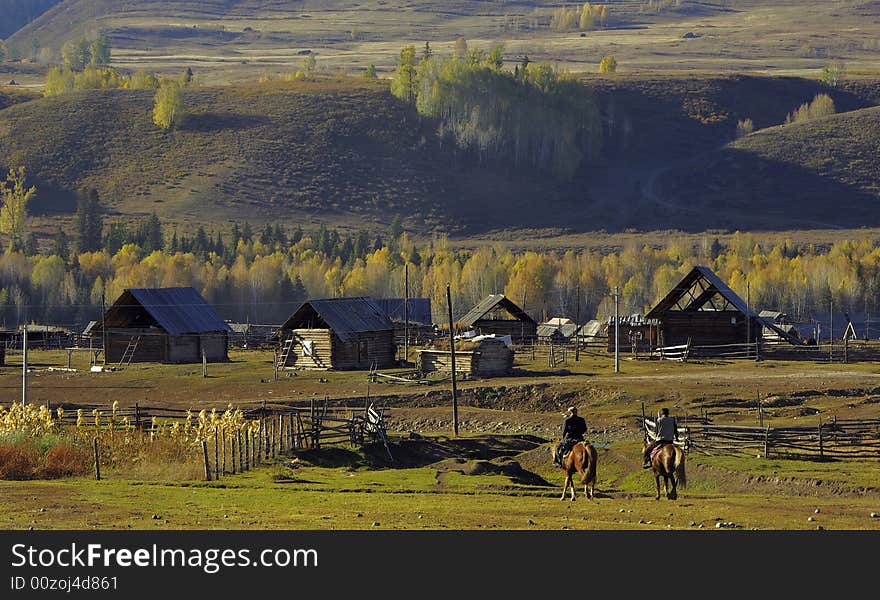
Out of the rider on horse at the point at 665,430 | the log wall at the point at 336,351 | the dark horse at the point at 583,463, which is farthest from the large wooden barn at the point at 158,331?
the rider on horse at the point at 665,430

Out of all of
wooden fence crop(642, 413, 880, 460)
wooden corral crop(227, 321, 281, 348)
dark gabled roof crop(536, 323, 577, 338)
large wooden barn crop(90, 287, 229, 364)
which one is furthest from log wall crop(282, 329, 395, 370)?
wooden fence crop(642, 413, 880, 460)

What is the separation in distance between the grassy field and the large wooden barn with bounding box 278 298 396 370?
6.39 ft

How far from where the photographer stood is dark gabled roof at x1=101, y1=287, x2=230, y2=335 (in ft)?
261

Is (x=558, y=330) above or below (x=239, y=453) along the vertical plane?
above

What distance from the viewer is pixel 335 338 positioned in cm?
7444

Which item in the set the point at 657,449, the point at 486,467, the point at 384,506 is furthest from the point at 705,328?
the point at 384,506

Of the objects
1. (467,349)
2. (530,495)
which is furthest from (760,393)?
(530,495)

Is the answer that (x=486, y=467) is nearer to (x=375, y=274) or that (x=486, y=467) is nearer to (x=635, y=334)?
(x=635, y=334)

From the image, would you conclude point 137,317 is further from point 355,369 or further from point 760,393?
point 760,393

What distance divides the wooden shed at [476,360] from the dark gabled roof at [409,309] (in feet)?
97.3

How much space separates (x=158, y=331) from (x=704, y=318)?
88.5 ft

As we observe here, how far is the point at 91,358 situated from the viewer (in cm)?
8288
